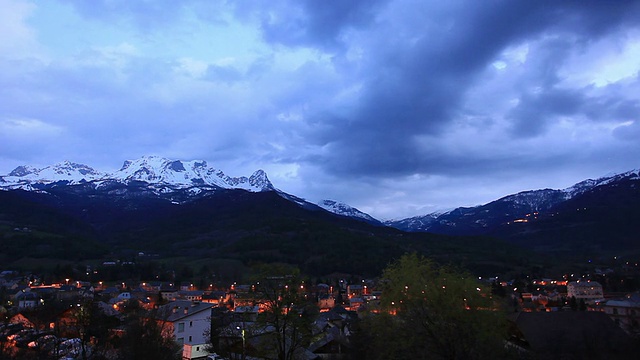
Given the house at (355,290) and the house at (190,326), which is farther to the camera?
the house at (355,290)

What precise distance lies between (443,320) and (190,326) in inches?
1291

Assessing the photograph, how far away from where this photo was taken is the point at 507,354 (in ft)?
94.1

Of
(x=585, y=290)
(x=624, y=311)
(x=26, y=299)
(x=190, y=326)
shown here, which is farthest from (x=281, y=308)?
(x=585, y=290)

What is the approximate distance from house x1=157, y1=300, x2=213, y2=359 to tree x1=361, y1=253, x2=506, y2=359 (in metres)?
27.1

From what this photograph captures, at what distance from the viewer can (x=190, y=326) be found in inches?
1957

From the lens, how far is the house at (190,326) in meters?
47.8

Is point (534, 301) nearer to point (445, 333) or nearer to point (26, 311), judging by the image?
point (445, 333)

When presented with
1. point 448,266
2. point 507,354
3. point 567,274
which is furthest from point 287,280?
point 567,274

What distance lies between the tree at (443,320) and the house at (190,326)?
2707cm

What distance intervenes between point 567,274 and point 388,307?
137 m

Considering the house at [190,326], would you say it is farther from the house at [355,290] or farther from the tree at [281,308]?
the house at [355,290]

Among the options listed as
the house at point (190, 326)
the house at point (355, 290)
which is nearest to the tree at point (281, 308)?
the house at point (190, 326)

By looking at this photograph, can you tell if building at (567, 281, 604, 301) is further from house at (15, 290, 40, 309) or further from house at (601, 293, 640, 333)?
house at (15, 290, 40, 309)

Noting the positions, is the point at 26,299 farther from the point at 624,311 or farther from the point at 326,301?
the point at 624,311
